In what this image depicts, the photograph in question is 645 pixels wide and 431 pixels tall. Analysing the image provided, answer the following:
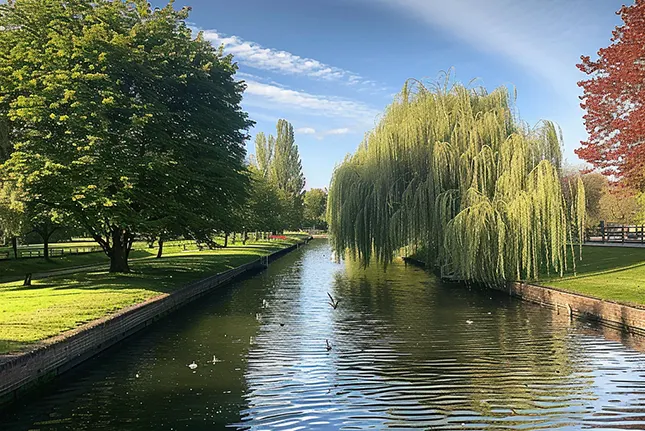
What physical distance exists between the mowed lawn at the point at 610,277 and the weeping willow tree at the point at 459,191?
1227 millimetres

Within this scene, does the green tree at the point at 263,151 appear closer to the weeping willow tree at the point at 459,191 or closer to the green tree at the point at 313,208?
the green tree at the point at 313,208

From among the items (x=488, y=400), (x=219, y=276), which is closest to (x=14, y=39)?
(x=219, y=276)

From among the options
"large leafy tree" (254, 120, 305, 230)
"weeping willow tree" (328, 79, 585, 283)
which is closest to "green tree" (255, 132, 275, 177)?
"large leafy tree" (254, 120, 305, 230)

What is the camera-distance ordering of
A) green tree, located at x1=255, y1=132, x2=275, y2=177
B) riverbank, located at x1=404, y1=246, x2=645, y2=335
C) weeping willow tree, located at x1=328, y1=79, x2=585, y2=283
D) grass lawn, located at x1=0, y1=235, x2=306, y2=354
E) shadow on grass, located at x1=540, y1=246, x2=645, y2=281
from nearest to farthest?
grass lawn, located at x1=0, y1=235, x2=306, y2=354, riverbank, located at x1=404, y1=246, x2=645, y2=335, weeping willow tree, located at x1=328, y1=79, x2=585, y2=283, shadow on grass, located at x1=540, y1=246, x2=645, y2=281, green tree, located at x1=255, y1=132, x2=275, y2=177

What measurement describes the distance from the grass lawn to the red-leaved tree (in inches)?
870

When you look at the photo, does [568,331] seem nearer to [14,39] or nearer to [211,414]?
[211,414]

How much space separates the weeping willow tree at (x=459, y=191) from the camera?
71.2 ft

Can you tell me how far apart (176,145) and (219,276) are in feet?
29.1

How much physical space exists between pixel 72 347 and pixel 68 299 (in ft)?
19.2

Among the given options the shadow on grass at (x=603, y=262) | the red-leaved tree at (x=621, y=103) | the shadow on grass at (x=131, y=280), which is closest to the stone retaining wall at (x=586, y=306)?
the shadow on grass at (x=603, y=262)

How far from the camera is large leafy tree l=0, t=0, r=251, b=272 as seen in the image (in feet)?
65.2

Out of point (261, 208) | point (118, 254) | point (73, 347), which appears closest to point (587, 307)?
point (73, 347)

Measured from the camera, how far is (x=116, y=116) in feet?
72.7

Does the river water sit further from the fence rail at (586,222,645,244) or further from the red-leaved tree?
the fence rail at (586,222,645,244)
